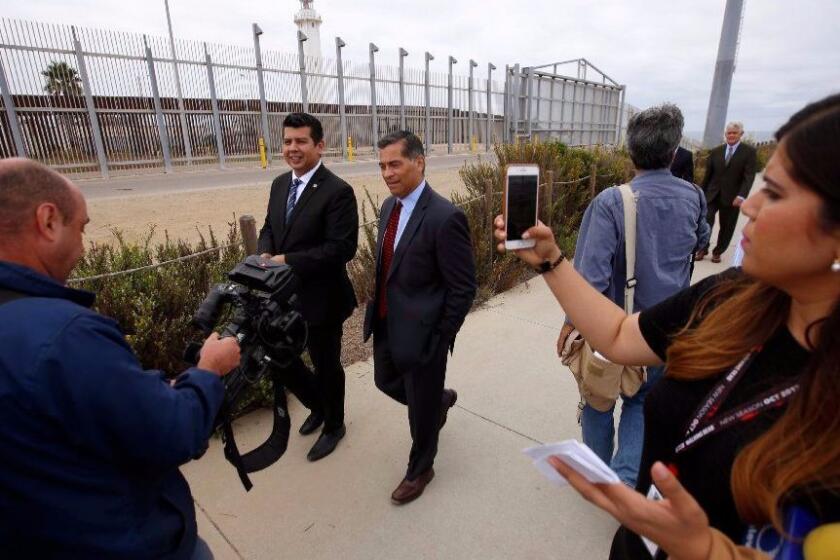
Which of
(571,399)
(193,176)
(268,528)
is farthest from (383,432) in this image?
(193,176)

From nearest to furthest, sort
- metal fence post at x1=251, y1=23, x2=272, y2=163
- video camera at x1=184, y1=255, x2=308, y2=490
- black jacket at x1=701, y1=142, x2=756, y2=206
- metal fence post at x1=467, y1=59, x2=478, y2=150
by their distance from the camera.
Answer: video camera at x1=184, y1=255, x2=308, y2=490 → black jacket at x1=701, y1=142, x2=756, y2=206 → metal fence post at x1=251, y1=23, x2=272, y2=163 → metal fence post at x1=467, y1=59, x2=478, y2=150

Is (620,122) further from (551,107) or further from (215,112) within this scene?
(215,112)

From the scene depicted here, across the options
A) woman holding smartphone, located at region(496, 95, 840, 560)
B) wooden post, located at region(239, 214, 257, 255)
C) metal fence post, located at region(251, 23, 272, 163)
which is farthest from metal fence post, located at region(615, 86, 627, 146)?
woman holding smartphone, located at region(496, 95, 840, 560)

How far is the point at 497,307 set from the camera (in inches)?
208

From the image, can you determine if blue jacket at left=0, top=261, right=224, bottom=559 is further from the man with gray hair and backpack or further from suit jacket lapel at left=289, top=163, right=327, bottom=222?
the man with gray hair and backpack

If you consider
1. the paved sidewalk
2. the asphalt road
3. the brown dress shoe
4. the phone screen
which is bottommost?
the paved sidewalk

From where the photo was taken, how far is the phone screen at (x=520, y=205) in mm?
1526

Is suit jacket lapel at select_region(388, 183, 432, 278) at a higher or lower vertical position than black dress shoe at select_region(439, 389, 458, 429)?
higher

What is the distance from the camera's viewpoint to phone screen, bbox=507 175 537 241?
60.1 inches

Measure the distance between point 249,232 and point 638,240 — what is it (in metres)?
2.66

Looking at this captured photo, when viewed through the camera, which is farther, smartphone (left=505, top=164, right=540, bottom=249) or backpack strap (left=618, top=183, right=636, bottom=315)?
backpack strap (left=618, top=183, right=636, bottom=315)

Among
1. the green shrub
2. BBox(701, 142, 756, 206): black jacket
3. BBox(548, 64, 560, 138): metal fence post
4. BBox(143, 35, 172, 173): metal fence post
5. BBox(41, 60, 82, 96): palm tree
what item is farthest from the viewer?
BBox(548, 64, 560, 138): metal fence post

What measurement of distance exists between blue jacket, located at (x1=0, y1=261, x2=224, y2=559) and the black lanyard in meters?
1.21

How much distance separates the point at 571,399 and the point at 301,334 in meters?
2.29
